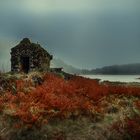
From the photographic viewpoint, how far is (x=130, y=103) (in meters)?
26.8

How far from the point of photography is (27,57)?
48.1m

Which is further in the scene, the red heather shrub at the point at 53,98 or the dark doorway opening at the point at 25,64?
the dark doorway opening at the point at 25,64

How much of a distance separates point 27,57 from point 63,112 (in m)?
25.6

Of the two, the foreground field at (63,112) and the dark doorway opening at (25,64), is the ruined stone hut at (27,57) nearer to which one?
the dark doorway opening at (25,64)

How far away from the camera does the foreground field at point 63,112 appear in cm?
2171

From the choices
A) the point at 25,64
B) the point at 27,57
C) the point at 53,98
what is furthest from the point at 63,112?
the point at 25,64

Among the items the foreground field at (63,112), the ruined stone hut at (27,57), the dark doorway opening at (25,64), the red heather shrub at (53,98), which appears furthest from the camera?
the dark doorway opening at (25,64)

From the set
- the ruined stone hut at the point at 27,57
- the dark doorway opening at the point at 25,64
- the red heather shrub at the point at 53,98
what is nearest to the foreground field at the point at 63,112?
the red heather shrub at the point at 53,98

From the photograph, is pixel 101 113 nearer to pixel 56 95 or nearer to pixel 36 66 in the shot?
pixel 56 95

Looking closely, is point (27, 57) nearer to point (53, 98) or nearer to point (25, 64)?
point (25, 64)

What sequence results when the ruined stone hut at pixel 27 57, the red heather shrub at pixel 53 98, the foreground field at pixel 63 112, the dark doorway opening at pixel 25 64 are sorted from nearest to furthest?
the foreground field at pixel 63 112 → the red heather shrub at pixel 53 98 → the ruined stone hut at pixel 27 57 → the dark doorway opening at pixel 25 64

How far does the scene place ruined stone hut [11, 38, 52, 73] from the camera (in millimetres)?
47375

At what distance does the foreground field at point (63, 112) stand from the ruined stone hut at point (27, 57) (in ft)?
59.6

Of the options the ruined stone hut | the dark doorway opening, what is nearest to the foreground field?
the ruined stone hut
